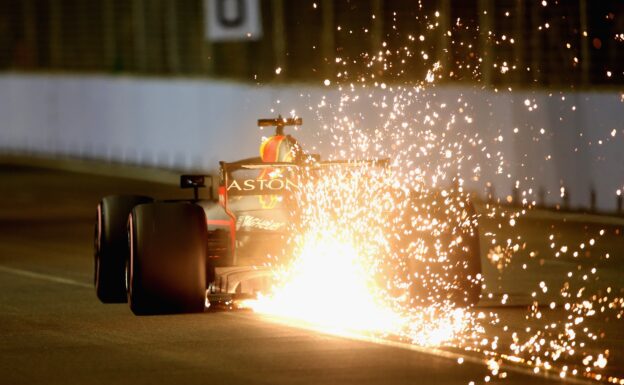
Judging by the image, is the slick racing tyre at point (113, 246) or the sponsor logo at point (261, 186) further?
the slick racing tyre at point (113, 246)

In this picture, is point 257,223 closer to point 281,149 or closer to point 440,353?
point 281,149

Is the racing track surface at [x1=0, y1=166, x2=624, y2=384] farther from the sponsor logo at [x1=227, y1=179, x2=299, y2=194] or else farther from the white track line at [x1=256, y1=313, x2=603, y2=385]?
the sponsor logo at [x1=227, y1=179, x2=299, y2=194]

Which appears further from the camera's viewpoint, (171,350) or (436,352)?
(171,350)

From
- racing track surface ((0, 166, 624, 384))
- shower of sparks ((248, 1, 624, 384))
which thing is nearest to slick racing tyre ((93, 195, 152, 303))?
racing track surface ((0, 166, 624, 384))

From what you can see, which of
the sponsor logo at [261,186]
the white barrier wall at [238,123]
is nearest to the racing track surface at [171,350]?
the sponsor logo at [261,186]

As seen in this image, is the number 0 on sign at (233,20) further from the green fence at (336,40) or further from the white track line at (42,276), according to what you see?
the white track line at (42,276)

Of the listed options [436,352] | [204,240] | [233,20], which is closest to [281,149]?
[204,240]

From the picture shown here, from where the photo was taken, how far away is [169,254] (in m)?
11.3

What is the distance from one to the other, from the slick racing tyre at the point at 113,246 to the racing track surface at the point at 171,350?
144 mm

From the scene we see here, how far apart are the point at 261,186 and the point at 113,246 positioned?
121cm

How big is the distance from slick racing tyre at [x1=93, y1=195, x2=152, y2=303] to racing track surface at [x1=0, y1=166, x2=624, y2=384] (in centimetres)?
14

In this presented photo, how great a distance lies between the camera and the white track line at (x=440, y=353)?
9453 millimetres

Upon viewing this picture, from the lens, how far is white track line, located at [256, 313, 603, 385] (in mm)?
9453

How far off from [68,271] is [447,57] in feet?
30.9
